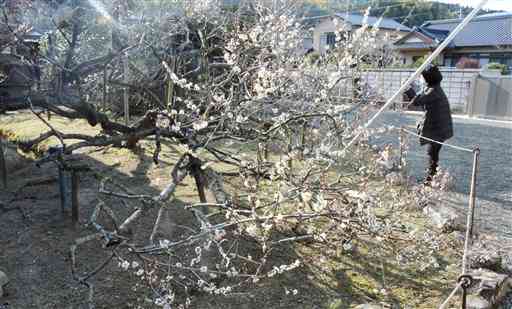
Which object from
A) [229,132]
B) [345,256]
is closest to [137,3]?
[229,132]

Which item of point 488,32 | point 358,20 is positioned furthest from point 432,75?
point 488,32

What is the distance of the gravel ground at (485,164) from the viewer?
5027mm

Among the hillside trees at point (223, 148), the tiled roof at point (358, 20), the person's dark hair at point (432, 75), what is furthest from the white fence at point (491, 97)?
the person's dark hair at point (432, 75)

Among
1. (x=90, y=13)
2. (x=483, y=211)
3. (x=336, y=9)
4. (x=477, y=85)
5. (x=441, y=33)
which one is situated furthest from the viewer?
(x=441, y=33)

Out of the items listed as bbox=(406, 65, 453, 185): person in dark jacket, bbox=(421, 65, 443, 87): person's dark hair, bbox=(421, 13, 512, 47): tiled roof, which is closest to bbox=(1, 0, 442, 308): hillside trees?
bbox=(406, 65, 453, 185): person in dark jacket

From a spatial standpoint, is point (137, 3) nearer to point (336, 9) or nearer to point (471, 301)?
point (336, 9)

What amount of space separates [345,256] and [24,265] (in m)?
2.52

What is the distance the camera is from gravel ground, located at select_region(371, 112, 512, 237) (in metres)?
5.03

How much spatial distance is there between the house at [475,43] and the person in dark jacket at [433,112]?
18.3 m

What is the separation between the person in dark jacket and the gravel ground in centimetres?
63

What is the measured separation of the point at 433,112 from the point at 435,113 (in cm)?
3

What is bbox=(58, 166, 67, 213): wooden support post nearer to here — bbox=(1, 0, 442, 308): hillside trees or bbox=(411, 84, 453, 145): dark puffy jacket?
bbox=(1, 0, 442, 308): hillside trees

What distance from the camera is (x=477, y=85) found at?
13727 millimetres

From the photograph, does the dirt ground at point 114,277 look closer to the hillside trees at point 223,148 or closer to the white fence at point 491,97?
the hillside trees at point 223,148
